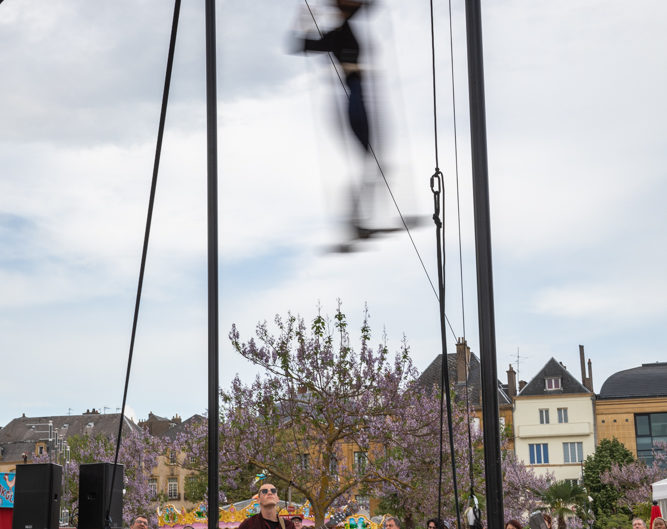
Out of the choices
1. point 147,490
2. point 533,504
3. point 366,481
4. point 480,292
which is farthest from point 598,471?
point 480,292

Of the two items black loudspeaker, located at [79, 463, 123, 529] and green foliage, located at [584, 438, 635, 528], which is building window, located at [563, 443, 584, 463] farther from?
black loudspeaker, located at [79, 463, 123, 529]

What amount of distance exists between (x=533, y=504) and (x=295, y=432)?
1490cm

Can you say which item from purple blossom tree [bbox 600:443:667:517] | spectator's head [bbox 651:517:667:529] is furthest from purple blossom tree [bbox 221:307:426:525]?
purple blossom tree [bbox 600:443:667:517]

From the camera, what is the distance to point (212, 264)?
4258 millimetres

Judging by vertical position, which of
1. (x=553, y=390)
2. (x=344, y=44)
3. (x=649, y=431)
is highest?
(x=553, y=390)

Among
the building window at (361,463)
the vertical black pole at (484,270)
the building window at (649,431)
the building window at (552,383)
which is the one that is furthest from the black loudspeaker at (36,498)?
the building window at (552,383)

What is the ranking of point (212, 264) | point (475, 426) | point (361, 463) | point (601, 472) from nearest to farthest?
point (212, 264), point (361, 463), point (475, 426), point (601, 472)

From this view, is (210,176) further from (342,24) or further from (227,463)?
(227,463)

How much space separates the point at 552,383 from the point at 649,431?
484 centimetres

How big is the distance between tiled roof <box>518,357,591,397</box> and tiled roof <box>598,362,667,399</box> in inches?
53.4

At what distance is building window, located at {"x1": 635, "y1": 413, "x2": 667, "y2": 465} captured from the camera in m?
36.0

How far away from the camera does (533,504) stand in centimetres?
2452

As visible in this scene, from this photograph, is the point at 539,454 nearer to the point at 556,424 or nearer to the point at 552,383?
the point at 556,424

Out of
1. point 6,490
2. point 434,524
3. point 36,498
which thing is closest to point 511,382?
point 6,490
